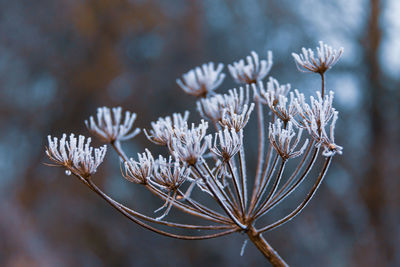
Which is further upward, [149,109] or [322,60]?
[149,109]

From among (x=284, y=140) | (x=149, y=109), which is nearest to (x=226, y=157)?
(x=284, y=140)

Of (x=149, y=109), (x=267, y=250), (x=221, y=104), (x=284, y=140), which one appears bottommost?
(x=267, y=250)

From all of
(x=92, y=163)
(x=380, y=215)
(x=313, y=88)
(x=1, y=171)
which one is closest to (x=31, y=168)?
(x=1, y=171)

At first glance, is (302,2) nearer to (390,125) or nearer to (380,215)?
(390,125)

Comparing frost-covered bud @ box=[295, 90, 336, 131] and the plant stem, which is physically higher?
frost-covered bud @ box=[295, 90, 336, 131]

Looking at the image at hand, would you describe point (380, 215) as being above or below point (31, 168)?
below

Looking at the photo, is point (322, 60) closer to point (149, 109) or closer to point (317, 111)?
point (317, 111)

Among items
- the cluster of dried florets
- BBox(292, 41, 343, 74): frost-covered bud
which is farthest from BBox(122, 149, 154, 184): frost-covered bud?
BBox(292, 41, 343, 74): frost-covered bud

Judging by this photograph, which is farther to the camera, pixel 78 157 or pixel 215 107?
pixel 215 107

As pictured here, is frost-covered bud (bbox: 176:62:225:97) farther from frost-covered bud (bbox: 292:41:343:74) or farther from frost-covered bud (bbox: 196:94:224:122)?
frost-covered bud (bbox: 292:41:343:74)
